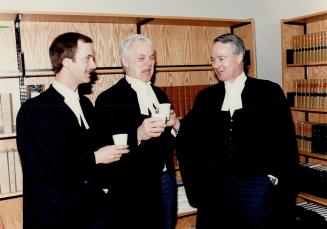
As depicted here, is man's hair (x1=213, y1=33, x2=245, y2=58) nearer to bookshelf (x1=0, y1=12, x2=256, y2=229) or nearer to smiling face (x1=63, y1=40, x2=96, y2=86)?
bookshelf (x1=0, y1=12, x2=256, y2=229)

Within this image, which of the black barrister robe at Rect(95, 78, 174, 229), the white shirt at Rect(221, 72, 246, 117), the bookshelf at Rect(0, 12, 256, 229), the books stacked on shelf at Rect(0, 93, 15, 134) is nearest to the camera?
the black barrister robe at Rect(95, 78, 174, 229)

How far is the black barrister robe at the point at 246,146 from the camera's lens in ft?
8.09

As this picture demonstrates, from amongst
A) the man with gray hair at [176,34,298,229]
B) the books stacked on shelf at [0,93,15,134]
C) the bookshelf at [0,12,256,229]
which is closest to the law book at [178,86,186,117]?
the bookshelf at [0,12,256,229]

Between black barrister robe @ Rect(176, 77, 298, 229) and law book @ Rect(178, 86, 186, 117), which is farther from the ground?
law book @ Rect(178, 86, 186, 117)

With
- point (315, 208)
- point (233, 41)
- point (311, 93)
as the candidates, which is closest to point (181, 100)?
point (233, 41)

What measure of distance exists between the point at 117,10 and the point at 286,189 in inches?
85.5

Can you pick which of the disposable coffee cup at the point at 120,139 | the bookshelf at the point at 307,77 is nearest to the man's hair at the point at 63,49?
the disposable coffee cup at the point at 120,139

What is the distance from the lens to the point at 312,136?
3633mm

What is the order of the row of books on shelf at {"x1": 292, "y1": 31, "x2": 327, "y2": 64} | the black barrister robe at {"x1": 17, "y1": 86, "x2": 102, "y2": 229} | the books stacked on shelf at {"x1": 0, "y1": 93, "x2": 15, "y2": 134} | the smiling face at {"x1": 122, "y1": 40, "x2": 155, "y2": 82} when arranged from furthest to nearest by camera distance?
the row of books on shelf at {"x1": 292, "y1": 31, "x2": 327, "y2": 64}, the books stacked on shelf at {"x1": 0, "y1": 93, "x2": 15, "y2": 134}, the smiling face at {"x1": 122, "y1": 40, "x2": 155, "y2": 82}, the black barrister robe at {"x1": 17, "y1": 86, "x2": 102, "y2": 229}

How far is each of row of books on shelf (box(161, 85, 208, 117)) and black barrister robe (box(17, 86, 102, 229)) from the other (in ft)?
4.40

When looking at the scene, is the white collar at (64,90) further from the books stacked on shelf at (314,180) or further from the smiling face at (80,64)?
the books stacked on shelf at (314,180)

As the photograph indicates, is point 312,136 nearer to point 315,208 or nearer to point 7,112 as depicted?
point 315,208

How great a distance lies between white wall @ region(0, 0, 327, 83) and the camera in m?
3.26

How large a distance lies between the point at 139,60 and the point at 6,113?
1.12 meters
